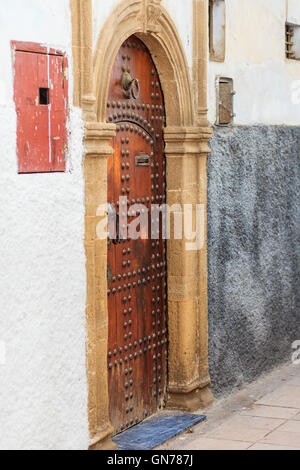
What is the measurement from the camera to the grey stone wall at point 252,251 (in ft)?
24.6

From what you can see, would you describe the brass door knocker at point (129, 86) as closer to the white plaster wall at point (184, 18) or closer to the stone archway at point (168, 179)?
the stone archway at point (168, 179)

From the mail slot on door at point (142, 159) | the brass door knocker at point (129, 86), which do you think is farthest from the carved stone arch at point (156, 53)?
the mail slot on door at point (142, 159)

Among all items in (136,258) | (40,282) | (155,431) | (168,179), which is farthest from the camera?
(168,179)

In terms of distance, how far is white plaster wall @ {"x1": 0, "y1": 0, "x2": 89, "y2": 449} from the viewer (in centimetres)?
477

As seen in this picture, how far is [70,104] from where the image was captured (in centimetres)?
536

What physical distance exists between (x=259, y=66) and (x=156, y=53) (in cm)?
185

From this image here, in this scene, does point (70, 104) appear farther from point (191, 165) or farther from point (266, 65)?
point (266, 65)

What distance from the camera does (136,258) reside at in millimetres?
6531

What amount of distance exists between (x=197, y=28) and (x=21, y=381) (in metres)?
3.25

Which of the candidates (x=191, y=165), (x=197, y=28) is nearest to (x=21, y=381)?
(x=191, y=165)

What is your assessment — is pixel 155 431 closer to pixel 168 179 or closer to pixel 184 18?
pixel 168 179

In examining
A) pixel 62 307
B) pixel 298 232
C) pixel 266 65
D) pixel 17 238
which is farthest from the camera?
pixel 298 232

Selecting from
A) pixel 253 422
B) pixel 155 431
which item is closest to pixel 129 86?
pixel 155 431

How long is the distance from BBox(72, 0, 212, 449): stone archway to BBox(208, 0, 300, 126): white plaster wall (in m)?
0.58
